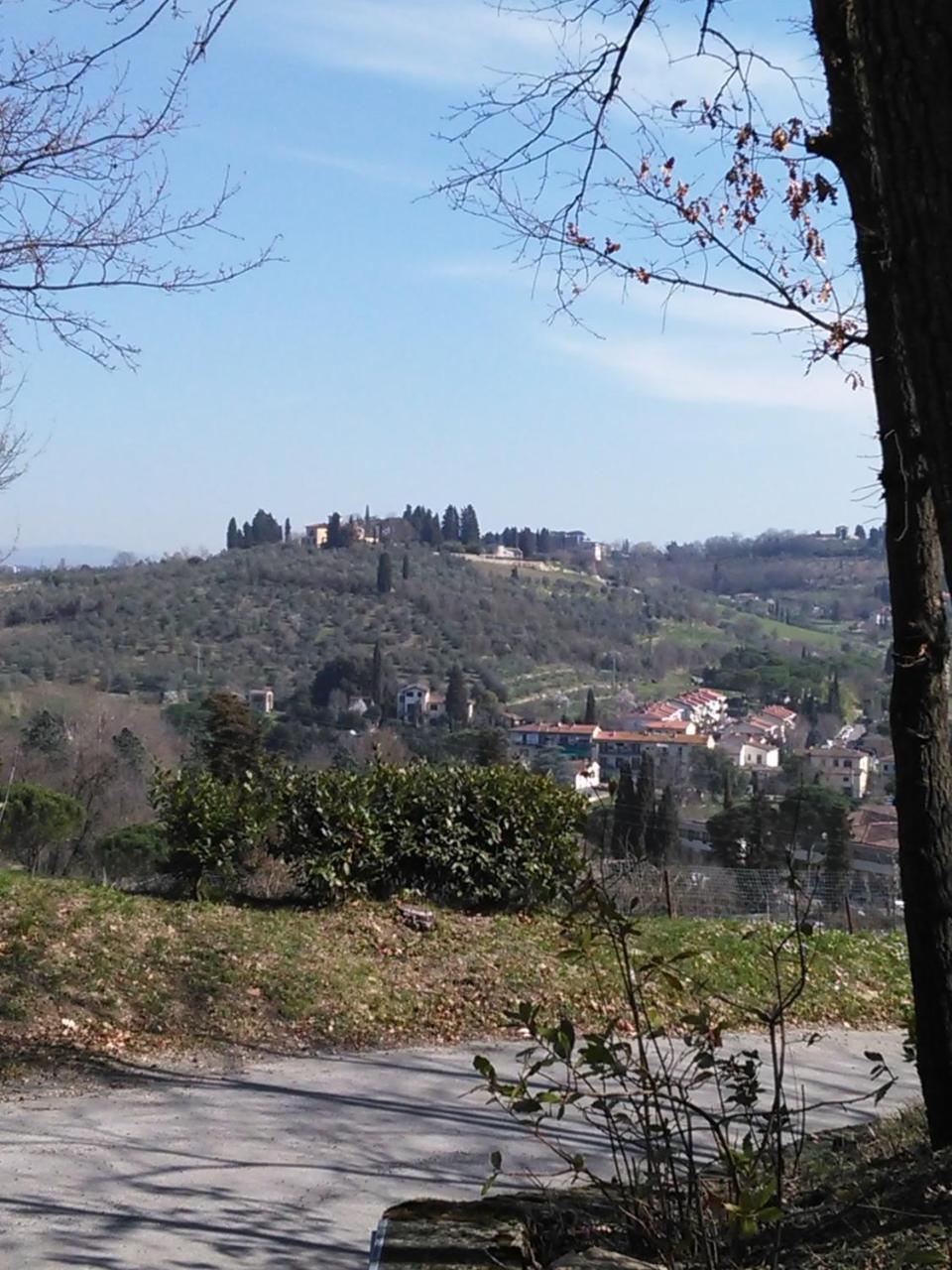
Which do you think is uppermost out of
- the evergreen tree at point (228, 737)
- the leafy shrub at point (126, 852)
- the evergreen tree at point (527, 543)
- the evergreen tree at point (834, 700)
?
the evergreen tree at point (527, 543)

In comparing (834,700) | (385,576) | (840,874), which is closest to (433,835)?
(840,874)

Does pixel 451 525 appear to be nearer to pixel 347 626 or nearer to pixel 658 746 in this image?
pixel 347 626

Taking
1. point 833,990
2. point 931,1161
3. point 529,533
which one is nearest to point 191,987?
point 833,990

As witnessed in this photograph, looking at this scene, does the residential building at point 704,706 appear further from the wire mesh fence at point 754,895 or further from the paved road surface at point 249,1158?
the paved road surface at point 249,1158

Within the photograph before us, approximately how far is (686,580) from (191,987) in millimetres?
48666

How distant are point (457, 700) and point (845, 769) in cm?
1608

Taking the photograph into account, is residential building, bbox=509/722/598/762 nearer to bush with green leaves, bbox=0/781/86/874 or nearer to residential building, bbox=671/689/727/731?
residential building, bbox=671/689/727/731

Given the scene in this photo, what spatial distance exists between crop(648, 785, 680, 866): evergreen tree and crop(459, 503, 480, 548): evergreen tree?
131 feet

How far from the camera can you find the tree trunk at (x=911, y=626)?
4.97m

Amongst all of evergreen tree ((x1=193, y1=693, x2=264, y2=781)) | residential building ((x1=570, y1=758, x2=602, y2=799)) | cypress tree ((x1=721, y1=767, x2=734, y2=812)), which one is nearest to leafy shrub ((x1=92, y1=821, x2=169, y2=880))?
evergreen tree ((x1=193, y1=693, x2=264, y2=781))

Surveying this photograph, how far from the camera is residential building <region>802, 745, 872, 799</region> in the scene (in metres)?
18.7

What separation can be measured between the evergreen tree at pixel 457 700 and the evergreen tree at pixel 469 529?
899 inches

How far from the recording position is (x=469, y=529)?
62.2m

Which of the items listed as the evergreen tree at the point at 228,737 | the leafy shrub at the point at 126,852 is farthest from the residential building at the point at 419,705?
the evergreen tree at the point at 228,737
